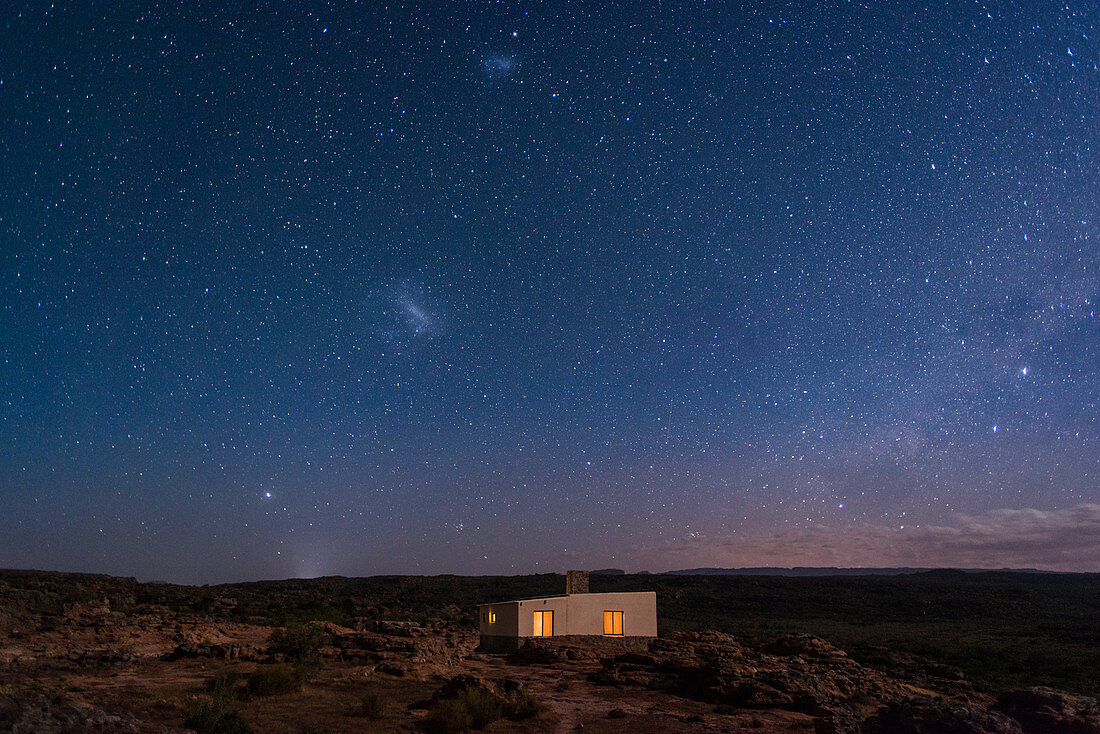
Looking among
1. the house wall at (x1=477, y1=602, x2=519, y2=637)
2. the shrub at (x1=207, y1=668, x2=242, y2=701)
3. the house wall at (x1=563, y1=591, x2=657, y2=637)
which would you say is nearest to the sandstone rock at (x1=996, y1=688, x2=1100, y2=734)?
the house wall at (x1=563, y1=591, x2=657, y2=637)

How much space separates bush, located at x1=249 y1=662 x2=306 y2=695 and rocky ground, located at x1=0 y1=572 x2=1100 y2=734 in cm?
5

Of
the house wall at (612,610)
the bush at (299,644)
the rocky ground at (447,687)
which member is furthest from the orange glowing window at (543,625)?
the bush at (299,644)

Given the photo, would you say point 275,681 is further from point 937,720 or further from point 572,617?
point 937,720

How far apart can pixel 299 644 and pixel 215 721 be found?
13768 mm

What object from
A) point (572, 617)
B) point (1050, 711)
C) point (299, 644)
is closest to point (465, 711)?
point (299, 644)

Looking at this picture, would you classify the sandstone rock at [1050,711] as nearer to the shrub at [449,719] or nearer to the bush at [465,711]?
the bush at [465,711]

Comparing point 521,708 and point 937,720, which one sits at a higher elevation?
point 937,720

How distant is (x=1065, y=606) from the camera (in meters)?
70.3

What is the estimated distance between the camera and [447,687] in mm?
19656

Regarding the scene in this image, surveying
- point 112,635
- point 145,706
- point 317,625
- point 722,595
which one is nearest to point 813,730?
point 145,706

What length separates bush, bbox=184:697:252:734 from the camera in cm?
1384

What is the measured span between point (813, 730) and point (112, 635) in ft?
97.1

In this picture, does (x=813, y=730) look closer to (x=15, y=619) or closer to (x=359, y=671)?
(x=359, y=671)

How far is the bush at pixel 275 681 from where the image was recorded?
64.7 ft
